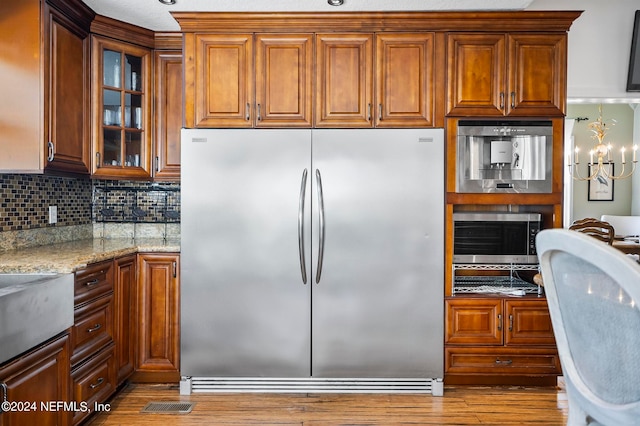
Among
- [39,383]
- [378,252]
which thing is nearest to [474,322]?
[378,252]

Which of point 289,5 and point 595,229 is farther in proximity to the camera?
point 595,229

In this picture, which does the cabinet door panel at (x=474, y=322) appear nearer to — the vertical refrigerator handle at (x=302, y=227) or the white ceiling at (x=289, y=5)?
the vertical refrigerator handle at (x=302, y=227)

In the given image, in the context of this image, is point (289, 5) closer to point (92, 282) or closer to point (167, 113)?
point (167, 113)

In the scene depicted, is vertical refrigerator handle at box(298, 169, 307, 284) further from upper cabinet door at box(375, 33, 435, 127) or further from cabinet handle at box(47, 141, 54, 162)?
cabinet handle at box(47, 141, 54, 162)

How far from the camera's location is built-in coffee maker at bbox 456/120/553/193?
2756 mm

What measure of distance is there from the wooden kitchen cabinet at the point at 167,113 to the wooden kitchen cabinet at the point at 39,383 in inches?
54.8

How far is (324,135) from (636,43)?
2360mm

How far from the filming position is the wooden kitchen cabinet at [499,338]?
2758mm

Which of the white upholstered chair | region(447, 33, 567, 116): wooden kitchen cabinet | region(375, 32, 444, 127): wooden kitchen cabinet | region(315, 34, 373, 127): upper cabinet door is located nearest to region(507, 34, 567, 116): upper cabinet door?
region(447, 33, 567, 116): wooden kitchen cabinet

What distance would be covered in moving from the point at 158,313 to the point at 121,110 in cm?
132

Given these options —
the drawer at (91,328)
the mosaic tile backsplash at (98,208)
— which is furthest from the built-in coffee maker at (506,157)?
the drawer at (91,328)

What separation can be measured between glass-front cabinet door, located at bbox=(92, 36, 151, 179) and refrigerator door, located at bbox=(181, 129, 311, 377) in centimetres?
56

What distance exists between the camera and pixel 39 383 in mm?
1814

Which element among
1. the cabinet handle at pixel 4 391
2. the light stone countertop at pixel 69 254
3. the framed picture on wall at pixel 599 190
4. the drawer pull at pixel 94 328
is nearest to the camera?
the cabinet handle at pixel 4 391
